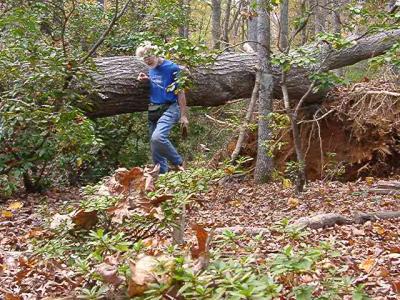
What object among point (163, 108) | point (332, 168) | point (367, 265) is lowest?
point (332, 168)

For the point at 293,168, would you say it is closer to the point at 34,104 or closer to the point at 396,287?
the point at 34,104

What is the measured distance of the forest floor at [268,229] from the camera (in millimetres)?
2865

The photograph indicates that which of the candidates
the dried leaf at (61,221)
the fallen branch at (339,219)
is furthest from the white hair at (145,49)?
the dried leaf at (61,221)

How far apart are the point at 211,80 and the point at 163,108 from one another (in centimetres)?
145

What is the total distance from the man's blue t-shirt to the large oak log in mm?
613

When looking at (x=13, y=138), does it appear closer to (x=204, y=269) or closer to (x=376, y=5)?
(x=376, y=5)

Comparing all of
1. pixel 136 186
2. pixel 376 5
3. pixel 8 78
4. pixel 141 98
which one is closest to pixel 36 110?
pixel 8 78

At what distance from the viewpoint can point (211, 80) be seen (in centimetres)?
838

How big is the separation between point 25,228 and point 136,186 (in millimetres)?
2650

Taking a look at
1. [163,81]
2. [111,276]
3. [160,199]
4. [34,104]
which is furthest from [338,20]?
[111,276]

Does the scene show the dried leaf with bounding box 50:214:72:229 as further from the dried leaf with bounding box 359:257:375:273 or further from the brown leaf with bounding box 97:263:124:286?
the dried leaf with bounding box 359:257:375:273

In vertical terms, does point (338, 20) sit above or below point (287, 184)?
above

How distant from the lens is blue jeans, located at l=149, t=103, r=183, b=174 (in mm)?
6695

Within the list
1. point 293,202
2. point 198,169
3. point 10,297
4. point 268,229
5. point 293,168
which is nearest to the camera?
point 10,297
